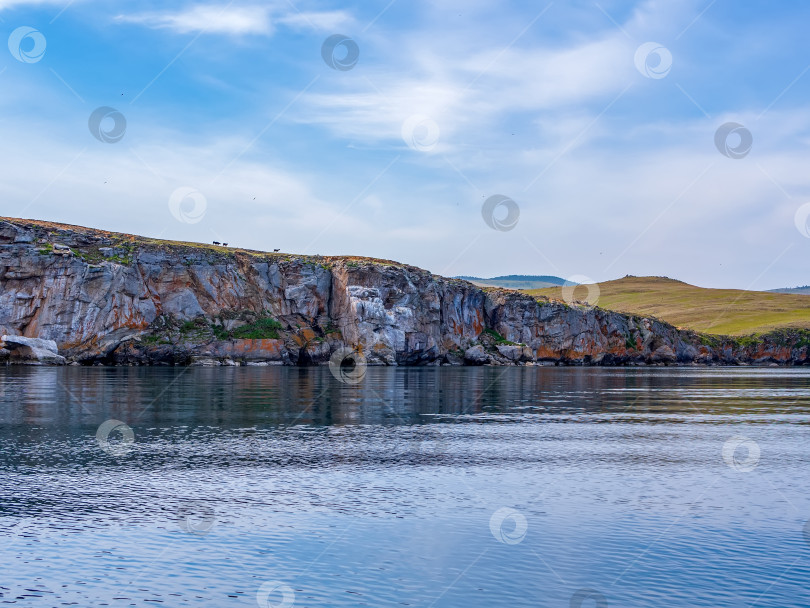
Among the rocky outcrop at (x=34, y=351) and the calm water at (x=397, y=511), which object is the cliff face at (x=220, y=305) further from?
the calm water at (x=397, y=511)

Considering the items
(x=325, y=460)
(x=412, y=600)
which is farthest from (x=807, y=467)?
(x=412, y=600)

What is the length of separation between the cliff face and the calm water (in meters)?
87.6

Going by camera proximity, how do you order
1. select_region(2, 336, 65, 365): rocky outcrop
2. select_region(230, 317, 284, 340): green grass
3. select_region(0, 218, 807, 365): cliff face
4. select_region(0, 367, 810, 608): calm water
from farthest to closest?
select_region(230, 317, 284, 340): green grass → select_region(0, 218, 807, 365): cliff face → select_region(2, 336, 65, 365): rocky outcrop → select_region(0, 367, 810, 608): calm water

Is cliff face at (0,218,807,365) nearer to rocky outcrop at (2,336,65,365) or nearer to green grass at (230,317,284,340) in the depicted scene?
green grass at (230,317,284,340)

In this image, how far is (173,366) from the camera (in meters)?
146

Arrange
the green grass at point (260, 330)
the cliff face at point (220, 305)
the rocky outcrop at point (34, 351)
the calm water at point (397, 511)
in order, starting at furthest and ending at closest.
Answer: the green grass at point (260, 330) → the cliff face at point (220, 305) → the rocky outcrop at point (34, 351) → the calm water at point (397, 511)

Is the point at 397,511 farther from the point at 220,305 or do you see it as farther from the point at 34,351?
A: the point at 220,305

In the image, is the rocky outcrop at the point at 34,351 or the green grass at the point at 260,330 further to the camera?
the green grass at the point at 260,330

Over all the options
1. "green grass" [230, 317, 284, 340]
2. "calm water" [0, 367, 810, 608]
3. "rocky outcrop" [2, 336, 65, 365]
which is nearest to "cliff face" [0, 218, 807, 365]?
"green grass" [230, 317, 284, 340]

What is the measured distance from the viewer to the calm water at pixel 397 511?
20.4 metres

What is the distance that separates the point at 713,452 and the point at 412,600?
30.9m

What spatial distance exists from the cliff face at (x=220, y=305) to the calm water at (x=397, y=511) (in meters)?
87.6

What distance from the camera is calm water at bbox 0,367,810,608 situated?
66.9 ft

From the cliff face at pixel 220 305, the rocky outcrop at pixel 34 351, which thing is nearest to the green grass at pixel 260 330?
the cliff face at pixel 220 305
